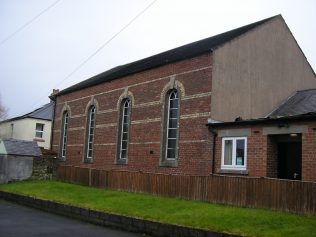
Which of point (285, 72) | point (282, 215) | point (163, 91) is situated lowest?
point (282, 215)

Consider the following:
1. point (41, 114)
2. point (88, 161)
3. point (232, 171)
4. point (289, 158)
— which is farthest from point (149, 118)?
point (41, 114)

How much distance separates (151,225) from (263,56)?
13.6 meters

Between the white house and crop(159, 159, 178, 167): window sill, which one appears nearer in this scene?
crop(159, 159, 178, 167): window sill

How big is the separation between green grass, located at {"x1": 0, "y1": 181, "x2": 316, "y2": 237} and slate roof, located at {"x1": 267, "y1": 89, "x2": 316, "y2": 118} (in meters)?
7.82

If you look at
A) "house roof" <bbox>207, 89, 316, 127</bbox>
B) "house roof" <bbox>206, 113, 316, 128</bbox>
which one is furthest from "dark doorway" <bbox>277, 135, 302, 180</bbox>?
"house roof" <bbox>207, 89, 316, 127</bbox>

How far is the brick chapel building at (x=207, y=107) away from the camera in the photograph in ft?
58.3

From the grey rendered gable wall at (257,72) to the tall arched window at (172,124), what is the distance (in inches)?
112

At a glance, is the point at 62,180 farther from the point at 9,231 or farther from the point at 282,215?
the point at 282,215

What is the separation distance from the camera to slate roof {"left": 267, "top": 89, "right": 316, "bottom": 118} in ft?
66.0

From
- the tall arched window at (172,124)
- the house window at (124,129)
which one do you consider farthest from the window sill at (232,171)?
the house window at (124,129)

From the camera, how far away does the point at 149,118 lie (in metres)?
23.3

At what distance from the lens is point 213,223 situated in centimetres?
1135

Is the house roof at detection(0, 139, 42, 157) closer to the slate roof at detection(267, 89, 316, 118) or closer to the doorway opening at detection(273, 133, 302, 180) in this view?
the slate roof at detection(267, 89, 316, 118)

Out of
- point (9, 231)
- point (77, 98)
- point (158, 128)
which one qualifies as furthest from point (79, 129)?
point (9, 231)
